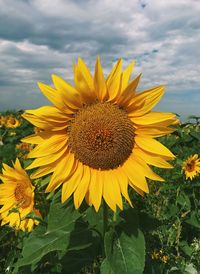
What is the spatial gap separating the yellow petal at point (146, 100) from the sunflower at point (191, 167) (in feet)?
11.3

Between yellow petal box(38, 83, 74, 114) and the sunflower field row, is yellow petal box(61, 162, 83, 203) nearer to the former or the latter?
the sunflower field row

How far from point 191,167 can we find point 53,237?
146 inches

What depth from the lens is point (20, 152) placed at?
6051 millimetres

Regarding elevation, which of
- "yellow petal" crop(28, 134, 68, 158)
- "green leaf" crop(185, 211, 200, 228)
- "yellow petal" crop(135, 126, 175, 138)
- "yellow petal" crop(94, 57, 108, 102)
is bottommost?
"green leaf" crop(185, 211, 200, 228)

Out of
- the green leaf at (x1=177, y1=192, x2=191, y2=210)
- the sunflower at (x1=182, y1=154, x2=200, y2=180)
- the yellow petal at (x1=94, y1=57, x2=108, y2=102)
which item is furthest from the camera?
the sunflower at (x1=182, y1=154, x2=200, y2=180)

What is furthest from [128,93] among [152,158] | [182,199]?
[182,199]

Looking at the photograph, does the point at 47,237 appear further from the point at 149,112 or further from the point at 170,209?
the point at 170,209

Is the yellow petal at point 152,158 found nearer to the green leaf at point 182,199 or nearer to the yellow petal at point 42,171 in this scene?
the yellow petal at point 42,171

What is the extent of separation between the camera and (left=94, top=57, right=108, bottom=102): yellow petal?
7.72 ft

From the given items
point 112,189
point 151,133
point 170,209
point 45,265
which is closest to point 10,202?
point 45,265

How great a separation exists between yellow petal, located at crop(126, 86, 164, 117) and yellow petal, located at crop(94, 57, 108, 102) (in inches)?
6.3

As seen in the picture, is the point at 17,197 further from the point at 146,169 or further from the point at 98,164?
the point at 146,169

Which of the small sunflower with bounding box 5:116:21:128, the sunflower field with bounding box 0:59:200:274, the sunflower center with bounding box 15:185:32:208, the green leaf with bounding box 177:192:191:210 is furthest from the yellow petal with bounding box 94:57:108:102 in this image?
the small sunflower with bounding box 5:116:21:128

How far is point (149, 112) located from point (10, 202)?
70.6 inches
